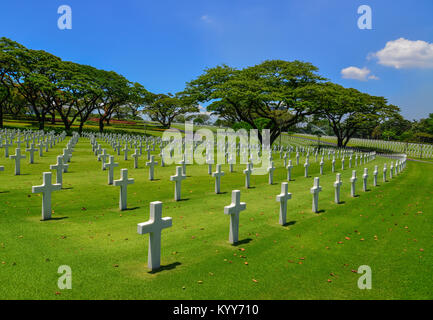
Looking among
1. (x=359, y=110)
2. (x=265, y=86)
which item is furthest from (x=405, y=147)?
(x=265, y=86)

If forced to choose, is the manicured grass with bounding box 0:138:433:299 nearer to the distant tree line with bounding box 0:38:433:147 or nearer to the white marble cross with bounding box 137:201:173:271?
the white marble cross with bounding box 137:201:173:271

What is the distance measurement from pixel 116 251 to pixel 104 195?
15.7 feet

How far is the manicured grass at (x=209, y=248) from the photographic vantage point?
442 centimetres

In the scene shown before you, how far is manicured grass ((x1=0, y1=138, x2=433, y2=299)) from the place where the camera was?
4422mm

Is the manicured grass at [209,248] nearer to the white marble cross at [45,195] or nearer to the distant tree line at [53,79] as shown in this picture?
the white marble cross at [45,195]

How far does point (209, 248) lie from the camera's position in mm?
5996

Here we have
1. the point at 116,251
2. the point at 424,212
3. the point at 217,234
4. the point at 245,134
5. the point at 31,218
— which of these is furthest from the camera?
the point at 245,134

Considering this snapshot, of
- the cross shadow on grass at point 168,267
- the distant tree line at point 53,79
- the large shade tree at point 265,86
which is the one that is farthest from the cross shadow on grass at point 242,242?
the distant tree line at point 53,79

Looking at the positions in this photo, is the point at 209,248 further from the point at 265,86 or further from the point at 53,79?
the point at 53,79

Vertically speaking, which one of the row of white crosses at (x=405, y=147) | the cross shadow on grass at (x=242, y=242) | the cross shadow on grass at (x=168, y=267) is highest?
the row of white crosses at (x=405, y=147)

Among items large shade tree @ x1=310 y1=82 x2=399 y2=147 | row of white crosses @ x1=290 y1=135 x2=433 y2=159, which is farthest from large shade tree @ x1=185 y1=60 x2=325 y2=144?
row of white crosses @ x1=290 y1=135 x2=433 y2=159

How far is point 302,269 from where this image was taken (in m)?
5.22
